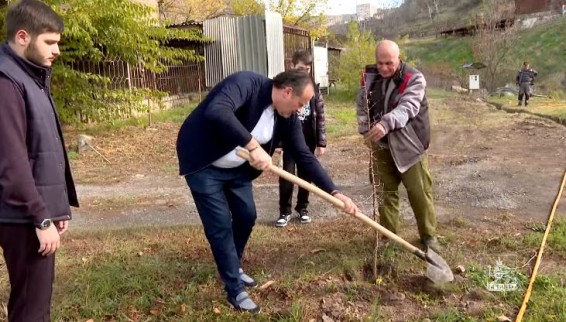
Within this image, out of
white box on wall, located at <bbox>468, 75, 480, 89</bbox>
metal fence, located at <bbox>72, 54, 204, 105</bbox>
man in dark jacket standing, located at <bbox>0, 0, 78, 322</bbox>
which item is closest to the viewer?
man in dark jacket standing, located at <bbox>0, 0, 78, 322</bbox>

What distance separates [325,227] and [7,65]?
3.39 m

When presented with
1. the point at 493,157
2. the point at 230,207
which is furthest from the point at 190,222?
the point at 493,157

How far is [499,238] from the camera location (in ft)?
14.4

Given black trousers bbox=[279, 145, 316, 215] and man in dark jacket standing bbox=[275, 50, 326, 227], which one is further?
black trousers bbox=[279, 145, 316, 215]

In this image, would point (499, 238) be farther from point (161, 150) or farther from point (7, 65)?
point (161, 150)

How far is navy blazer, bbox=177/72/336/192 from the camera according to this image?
2.83 meters

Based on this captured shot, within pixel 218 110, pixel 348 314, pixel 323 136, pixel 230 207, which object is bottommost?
pixel 348 314

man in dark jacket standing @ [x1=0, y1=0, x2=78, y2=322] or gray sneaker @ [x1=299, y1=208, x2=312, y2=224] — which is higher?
man in dark jacket standing @ [x1=0, y1=0, x2=78, y2=322]

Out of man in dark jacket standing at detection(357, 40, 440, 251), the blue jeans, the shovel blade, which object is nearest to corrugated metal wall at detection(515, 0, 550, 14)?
man in dark jacket standing at detection(357, 40, 440, 251)

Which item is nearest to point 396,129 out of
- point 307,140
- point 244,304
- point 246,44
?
point 307,140

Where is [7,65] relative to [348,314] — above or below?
above

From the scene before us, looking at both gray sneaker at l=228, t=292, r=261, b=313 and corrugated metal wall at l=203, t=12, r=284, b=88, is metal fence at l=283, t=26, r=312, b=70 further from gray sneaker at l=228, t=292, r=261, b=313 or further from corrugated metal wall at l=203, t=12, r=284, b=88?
gray sneaker at l=228, t=292, r=261, b=313
